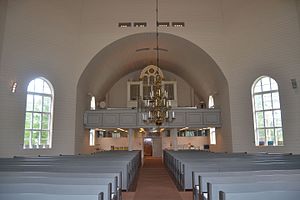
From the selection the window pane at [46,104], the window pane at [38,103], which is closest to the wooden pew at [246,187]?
the window pane at [38,103]

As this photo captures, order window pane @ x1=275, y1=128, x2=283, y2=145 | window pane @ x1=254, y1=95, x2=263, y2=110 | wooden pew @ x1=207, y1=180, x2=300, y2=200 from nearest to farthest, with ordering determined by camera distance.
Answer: wooden pew @ x1=207, y1=180, x2=300, y2=200 → window pane @ x1=275, y1=128, x2=283, y2=145 → window pane @ x1=254, y1=95, x2=263, y2=110

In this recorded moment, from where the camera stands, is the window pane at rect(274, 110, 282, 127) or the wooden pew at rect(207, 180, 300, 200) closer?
the wooden pew at rect(207, 180, 300, 200)

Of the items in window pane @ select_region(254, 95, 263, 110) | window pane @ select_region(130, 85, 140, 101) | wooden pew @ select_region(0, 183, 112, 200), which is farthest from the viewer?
window pane @ select_region(130, 85, 140, 101)

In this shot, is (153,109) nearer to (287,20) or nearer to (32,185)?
(32,185)

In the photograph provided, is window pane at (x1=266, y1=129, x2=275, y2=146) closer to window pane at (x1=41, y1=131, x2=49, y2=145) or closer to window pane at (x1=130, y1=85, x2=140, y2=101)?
window pane at (x1=41, y1=131, x2=49, y2=145)

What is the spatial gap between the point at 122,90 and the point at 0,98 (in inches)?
483

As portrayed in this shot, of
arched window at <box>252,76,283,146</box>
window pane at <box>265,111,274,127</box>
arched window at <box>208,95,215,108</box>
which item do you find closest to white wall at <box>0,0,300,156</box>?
arched window at <box>252,76,283,146</box>

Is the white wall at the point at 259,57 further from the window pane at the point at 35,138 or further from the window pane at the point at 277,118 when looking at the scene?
the window pane at the point at 35,138

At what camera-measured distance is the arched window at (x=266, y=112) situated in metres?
11.0

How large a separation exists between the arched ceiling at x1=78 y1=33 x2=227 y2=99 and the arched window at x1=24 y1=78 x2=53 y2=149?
5.61ft

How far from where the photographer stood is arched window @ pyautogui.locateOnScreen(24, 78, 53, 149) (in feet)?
36.1

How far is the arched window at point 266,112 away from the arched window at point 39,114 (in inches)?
383

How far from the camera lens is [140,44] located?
1477 cm

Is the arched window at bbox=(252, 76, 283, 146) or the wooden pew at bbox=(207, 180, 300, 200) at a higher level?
the arched window at bbox=(252, 76, 283, 146)
